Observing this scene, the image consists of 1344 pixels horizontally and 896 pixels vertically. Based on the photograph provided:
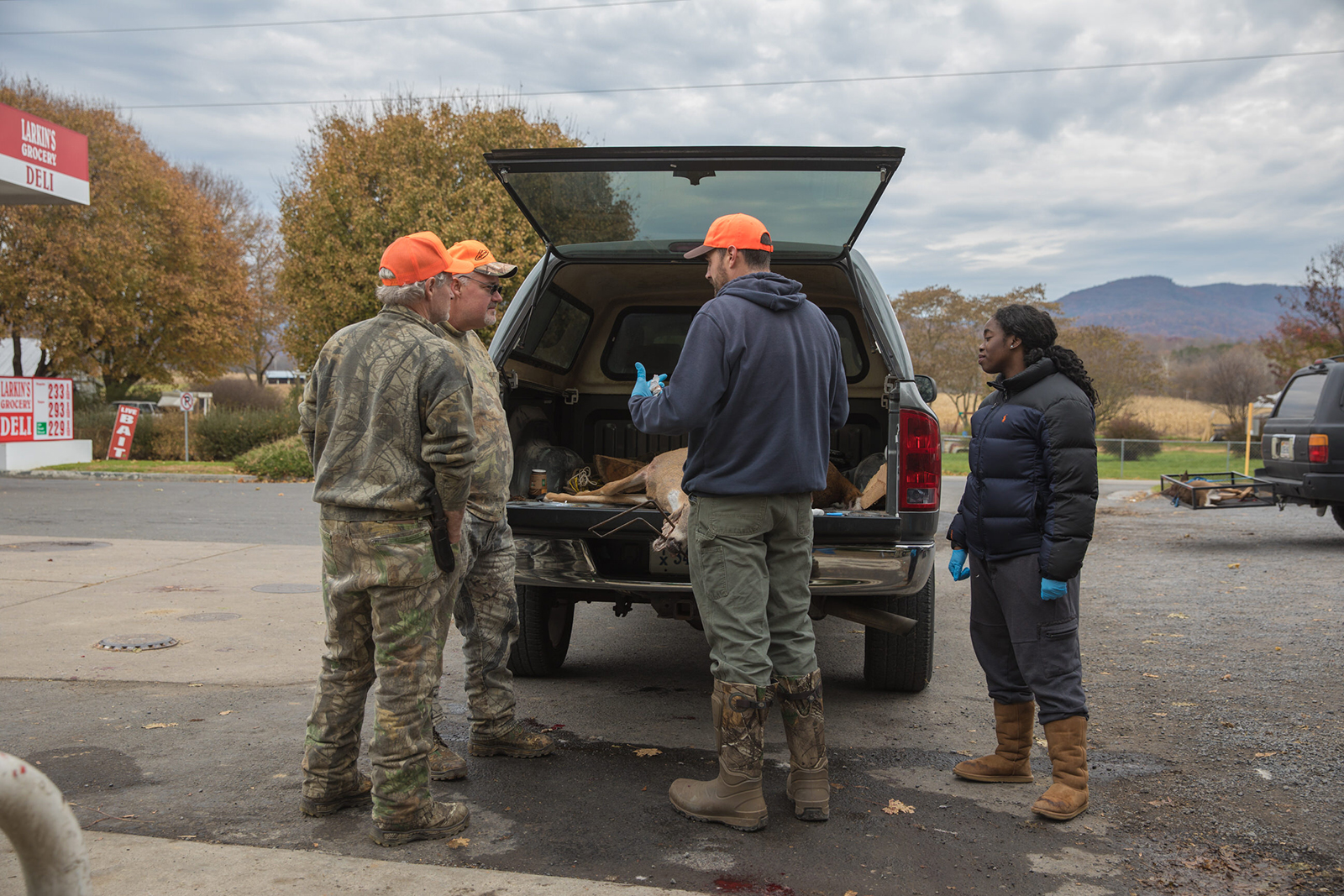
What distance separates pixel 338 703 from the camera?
3.22 meters

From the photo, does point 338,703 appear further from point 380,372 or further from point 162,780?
point 380,372

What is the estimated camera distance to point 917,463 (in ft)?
12.8

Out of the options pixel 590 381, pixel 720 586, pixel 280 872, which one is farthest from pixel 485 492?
pixel 590 381

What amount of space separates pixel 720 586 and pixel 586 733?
1246 mm

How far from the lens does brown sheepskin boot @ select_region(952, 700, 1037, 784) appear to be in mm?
3602

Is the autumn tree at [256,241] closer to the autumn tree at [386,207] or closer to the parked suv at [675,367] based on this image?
the autumn tree at [386,207]

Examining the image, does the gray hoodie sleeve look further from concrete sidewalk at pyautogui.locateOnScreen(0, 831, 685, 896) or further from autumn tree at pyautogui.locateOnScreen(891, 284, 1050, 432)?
autumn tree at pyautogui.locateOnScreen(891, 284, 1050, 432)

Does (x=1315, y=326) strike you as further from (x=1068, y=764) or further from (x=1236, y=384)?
(x=1068, y=764)

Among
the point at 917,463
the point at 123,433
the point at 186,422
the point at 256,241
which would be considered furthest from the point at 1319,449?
the point at 256,241

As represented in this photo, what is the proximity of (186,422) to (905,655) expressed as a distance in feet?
70.0

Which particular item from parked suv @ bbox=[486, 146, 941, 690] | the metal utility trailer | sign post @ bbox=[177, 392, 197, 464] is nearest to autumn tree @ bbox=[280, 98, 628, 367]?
sign post @ bbox=[177, 392, 197, 464]

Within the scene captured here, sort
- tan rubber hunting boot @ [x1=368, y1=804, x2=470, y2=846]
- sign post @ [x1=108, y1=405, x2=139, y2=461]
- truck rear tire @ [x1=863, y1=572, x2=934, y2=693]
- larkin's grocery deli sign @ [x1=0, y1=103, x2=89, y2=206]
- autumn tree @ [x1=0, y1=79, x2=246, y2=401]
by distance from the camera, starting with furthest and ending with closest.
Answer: autumn tree @ [x1=0, y1=79, x2=246, y2=401] → sign post @ [x1=108, y1=405, x2=139, y2=461] → larkin's grocery deli sign @ [x1=0, y1=103, x2=89, y2=206] → truck rear tire @ [x1=863, y1=572, x2=934, y2=693] → tan rubber hunting boot @ [x1=368, y1=804, x2=470, y2=846]

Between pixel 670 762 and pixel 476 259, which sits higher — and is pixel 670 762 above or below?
below

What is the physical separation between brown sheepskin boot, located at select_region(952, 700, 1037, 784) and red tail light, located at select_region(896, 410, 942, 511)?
82cm
